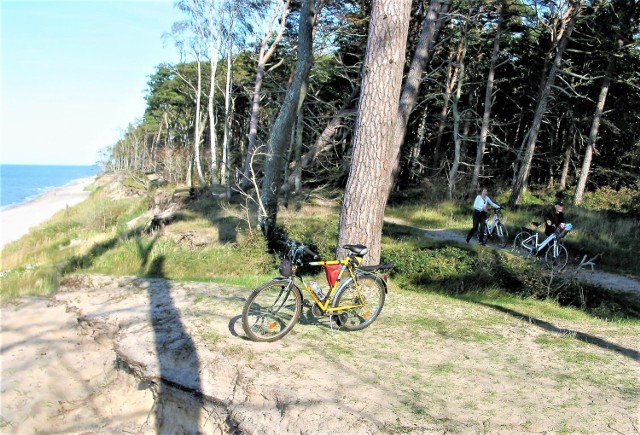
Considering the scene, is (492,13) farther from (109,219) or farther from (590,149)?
(109,219)

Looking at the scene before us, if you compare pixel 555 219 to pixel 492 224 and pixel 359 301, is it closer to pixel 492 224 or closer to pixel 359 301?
pixel 492 224

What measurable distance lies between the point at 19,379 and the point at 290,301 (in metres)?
3.61

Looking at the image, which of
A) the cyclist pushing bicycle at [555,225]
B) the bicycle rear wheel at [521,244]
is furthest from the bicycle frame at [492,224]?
the cyclist pushing bicycle at [555,225]

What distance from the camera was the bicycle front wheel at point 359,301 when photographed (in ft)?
17.4

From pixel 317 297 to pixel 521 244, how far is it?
910 centimetres

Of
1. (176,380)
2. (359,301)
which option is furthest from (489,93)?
(176,380)

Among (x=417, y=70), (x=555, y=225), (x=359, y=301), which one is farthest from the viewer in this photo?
(x=555, y=225)

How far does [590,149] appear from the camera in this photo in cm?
2080

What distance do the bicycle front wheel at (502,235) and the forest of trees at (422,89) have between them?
4.02 m

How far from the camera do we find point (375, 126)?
7.12 meters

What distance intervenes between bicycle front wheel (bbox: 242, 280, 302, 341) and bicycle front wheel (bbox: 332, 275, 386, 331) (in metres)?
0.53

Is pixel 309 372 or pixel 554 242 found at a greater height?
pixel 554 242

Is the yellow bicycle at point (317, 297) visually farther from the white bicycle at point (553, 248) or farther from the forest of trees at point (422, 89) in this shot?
the white bicycle at point (553, 248)

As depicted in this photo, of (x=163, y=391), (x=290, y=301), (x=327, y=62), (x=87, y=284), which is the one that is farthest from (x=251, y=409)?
(x=327, y=62)
